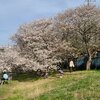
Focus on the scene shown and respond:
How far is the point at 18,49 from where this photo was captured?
50.3m

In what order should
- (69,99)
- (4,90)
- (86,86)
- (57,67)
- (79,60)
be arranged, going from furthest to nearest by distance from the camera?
1. (79,60)
2. (57,67)
3. (4,90)
4. (86,86)
5. (69,99)

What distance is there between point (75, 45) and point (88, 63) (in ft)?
9.54

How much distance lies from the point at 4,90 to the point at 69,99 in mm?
16667

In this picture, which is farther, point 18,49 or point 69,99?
point 18,49

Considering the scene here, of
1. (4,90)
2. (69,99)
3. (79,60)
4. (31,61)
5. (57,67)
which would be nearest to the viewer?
(69,99)

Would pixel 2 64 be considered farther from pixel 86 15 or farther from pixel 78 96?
pixel 78 96

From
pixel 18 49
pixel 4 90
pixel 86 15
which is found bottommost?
pixel 4 90

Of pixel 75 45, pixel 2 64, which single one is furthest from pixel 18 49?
pixel 75 45

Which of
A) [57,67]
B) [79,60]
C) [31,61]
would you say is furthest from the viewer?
[79,60]

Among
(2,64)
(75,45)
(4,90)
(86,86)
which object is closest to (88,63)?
(75,45)

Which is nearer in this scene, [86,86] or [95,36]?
[86,86]

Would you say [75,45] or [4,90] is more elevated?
[75,45]

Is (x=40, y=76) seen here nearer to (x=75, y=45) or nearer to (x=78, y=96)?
(x=75, y=45)

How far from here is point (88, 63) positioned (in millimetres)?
51531
